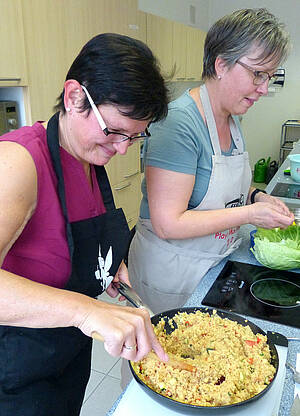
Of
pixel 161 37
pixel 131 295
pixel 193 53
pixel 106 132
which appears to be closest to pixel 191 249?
pixel 131 295

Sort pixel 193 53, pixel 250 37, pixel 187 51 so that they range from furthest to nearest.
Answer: pixel 193 53, pixel 187 51, pixel 250 37

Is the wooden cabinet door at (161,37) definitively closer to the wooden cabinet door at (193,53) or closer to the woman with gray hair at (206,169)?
the wooden cabinet door at (193,53)

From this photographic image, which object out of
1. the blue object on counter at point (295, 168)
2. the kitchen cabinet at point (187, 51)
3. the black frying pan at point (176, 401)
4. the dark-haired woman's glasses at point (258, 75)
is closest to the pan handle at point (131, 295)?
the black frying pan at point (176, 401)

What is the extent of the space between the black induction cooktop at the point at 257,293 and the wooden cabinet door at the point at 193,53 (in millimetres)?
3225

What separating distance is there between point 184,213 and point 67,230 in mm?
390

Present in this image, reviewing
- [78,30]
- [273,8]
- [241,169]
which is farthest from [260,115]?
[241,169]

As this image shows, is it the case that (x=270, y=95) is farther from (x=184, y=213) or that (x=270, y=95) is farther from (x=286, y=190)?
(x=184, y=213)

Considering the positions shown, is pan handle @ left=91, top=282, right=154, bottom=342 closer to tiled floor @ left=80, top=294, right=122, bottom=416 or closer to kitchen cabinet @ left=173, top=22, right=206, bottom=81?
tiled floor @ left=80, top=294, right=122, bottom=416

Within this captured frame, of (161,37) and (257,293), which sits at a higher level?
(161,37)

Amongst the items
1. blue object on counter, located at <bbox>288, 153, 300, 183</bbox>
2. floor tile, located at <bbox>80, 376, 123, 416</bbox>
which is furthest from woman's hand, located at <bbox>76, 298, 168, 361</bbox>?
blue object on counter, located at <bbox>288, 153, 300, 183</bbox>

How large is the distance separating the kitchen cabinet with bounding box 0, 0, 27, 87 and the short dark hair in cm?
123

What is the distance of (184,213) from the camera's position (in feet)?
3.58

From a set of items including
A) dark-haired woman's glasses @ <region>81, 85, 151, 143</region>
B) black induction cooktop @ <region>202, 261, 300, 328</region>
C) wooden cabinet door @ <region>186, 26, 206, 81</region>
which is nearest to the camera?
dark-haired woman's glasses @ <region>81, 85, 151, 143</region>

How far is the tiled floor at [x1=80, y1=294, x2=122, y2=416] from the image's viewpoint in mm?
1730
